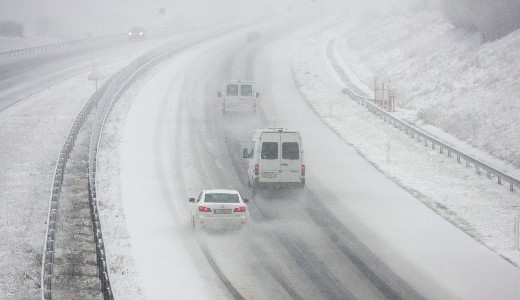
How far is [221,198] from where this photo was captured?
78.0 feet

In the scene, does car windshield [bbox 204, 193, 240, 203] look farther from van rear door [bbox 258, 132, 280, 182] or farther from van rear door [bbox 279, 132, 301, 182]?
van rear door [bbox 279, 132, 301, 182]

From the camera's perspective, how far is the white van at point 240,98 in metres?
43.6

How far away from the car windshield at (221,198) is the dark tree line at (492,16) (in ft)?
118

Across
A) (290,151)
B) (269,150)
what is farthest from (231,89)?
(290,151)

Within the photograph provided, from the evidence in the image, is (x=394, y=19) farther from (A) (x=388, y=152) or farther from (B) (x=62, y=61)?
(A) (x=388, y=152)

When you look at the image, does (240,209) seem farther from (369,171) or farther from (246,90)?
(246,90)

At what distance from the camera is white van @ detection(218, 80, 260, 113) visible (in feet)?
143

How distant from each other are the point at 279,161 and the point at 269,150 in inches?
20.6

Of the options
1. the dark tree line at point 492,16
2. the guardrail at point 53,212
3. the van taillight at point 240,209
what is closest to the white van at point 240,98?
the guardrail at point 53,212

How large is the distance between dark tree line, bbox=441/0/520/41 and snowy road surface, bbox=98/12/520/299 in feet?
57.5

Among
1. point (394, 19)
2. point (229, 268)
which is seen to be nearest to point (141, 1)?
point (394, 19)

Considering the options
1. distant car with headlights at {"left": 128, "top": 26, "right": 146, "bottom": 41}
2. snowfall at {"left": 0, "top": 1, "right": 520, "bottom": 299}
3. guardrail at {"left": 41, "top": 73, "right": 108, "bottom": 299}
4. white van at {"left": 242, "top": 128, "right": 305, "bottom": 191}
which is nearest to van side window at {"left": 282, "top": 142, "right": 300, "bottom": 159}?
white van at {"left": 242, "top": 128, "right": 305, "bottom": 191}

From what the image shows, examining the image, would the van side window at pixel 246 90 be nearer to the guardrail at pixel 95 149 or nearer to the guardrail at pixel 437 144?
the guardrail at pixel 437 144

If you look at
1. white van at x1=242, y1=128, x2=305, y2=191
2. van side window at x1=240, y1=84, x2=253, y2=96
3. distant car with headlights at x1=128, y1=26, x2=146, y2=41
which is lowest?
white van at x1=242, y1=128, x2=305, y2=191
